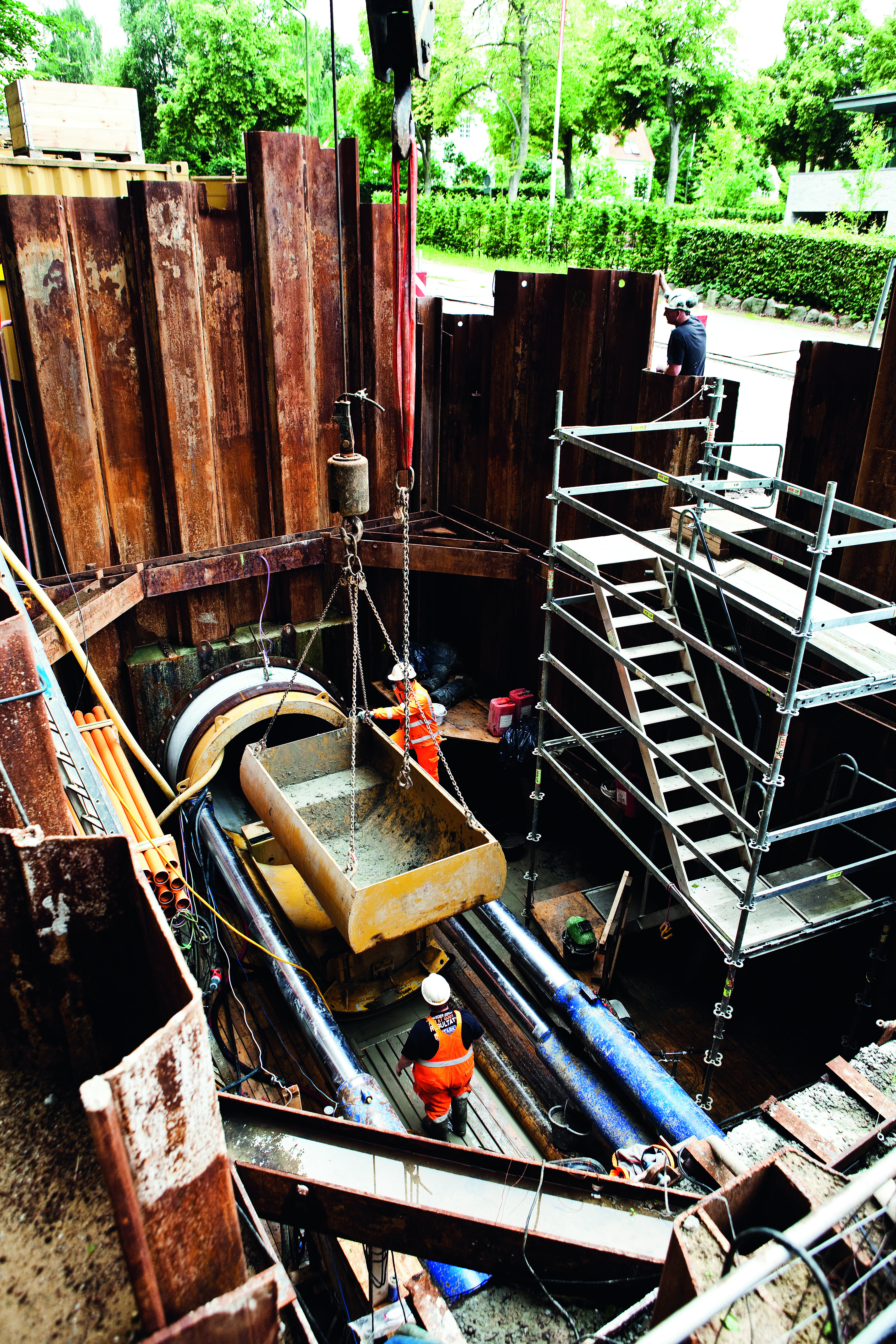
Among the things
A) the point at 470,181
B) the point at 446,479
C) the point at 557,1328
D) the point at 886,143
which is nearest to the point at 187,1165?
the point at 557,1328

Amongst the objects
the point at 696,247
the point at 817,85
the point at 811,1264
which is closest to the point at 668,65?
the point at 817,85

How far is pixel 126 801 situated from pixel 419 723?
3180 millimetres

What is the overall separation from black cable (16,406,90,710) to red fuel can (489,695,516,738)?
453 cm

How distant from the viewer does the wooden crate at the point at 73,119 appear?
36.4 ft

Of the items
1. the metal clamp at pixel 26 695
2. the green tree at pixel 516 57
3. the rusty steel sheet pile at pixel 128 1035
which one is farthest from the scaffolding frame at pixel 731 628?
the green tree at pixel 516 57

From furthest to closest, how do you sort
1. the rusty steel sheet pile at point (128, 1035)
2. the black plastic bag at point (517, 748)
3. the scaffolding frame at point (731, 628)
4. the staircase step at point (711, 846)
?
1. the black plastic bag at point (517, 748)
2. the staircase step at point (711, 846)
3. the scaffolding frame at point (731, 628)
4. the rusty steel sheet pile at point (128, 1035)

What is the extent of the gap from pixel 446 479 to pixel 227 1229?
1023 centimetres

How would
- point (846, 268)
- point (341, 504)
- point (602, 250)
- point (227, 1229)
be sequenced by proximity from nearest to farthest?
point (227, 1229)
point (341, 504)
point (846, 268)
point (602, 250)

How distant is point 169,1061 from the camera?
6.86 feet

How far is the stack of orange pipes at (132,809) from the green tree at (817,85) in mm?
45835

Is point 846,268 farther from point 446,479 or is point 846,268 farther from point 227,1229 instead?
point 227,1229

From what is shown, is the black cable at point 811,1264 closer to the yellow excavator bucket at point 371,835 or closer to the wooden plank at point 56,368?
the yellow excavator bucket at point 371,835

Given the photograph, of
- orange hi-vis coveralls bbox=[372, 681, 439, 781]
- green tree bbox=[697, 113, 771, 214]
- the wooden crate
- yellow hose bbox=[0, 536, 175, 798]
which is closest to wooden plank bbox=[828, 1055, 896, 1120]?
orange hi-vis coveralls bbox=[372, 681, 439, 781]

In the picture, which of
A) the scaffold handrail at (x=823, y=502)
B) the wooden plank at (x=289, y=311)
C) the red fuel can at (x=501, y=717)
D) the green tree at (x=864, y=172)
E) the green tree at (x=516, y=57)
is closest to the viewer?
the scaffold handrail at (x=823, y=502)
